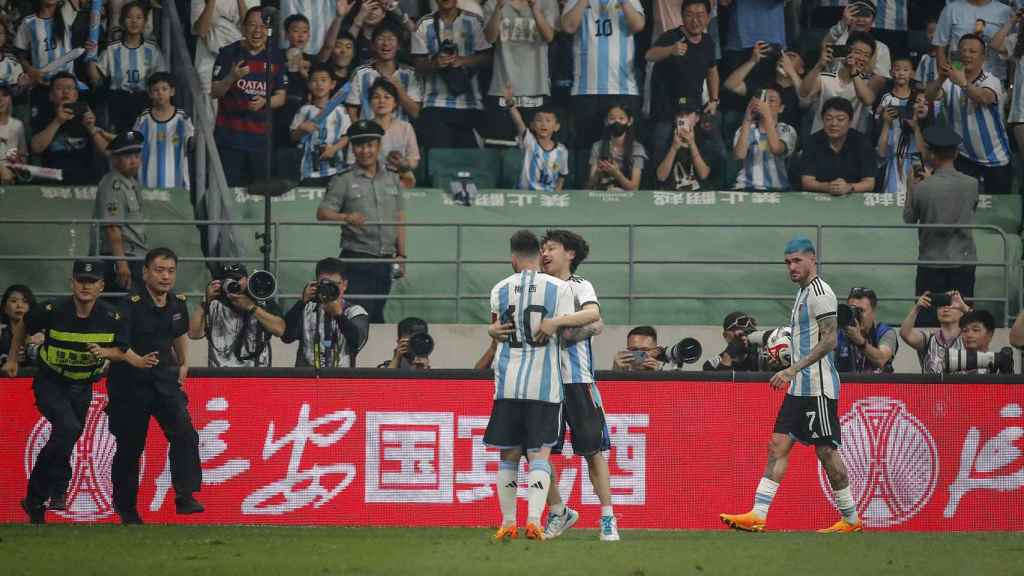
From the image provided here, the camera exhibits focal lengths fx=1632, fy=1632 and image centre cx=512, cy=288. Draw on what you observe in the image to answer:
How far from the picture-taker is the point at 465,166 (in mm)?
17484

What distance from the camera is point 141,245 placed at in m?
15.2

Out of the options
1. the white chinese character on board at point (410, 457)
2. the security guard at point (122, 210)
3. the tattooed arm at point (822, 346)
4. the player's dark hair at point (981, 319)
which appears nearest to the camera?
the tattooed arm at point (822, 346)

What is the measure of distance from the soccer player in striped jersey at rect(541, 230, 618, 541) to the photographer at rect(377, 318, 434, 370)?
99.0 inches

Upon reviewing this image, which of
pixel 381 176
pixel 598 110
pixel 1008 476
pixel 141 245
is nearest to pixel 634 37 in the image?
pixel 598 110

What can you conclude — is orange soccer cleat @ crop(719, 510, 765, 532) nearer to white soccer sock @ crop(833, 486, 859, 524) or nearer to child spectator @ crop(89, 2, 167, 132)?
white soccer sock @ crop(833, 486, 859, 524)

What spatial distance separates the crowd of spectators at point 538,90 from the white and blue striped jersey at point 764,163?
1cm

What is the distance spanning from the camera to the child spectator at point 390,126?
16.2 m

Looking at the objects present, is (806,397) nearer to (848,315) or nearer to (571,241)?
(848,315)

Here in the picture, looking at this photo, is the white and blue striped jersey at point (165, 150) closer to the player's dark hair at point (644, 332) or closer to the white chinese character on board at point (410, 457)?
the white chinese character on board at point (410, 457)

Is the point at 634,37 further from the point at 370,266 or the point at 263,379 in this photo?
the point at 263,379

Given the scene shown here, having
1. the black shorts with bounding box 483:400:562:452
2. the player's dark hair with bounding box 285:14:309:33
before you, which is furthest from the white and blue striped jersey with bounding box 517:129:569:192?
the black shorts with bounding box 483:400:562:452

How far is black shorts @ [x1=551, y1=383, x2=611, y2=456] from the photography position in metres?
10.6

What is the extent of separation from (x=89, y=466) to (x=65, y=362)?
3.55 ft

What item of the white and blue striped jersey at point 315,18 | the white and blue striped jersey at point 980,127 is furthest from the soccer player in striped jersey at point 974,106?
the white and blue striped jersey at point 315,18
